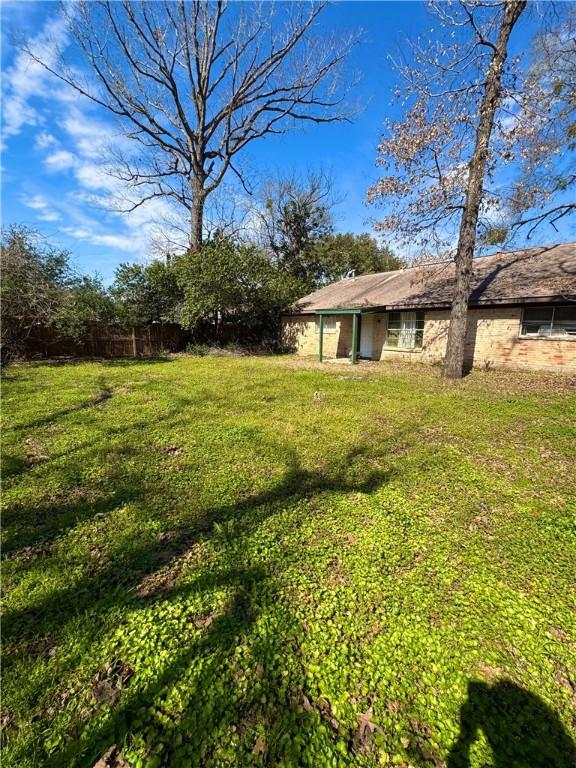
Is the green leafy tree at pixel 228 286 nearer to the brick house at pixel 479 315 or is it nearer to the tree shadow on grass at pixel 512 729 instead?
the brick house at pixel 479 315

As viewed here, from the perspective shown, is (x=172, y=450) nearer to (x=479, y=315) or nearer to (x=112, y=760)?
(x=112, y=760)

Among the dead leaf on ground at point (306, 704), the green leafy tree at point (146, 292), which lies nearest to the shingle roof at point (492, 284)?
the green leafy tree at point (146, 292)

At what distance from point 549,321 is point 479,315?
1.96 metres

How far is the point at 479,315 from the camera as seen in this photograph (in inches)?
458

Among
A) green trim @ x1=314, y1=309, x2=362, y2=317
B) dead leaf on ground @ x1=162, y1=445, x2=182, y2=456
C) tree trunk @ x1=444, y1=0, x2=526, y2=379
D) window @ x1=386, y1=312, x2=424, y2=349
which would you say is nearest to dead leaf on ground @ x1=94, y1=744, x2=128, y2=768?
dead leaf on ground @ x1=162, y1=445, x2=182, y2=456

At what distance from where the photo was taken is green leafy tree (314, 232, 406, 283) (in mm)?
26938

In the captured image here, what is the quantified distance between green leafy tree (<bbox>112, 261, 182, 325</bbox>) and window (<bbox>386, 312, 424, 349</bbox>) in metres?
9.94

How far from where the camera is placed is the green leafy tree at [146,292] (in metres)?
15.0

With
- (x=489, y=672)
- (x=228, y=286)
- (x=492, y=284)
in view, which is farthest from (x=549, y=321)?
(x=228, y=286)

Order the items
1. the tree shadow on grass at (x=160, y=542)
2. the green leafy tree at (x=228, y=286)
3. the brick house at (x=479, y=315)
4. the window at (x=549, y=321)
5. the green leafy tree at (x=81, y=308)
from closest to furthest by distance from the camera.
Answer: the tree shadow on grass at (x=160, y=542) < the window at (x=549, y=321) < the brick house at (x=479, y=315) < the green leafy tree at (x=81, y=308) < the green leafy tree at (x=228, y=286)

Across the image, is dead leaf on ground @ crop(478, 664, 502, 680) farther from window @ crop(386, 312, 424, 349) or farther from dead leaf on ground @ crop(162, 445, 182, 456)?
window @ crop(386, 312, 424, 349)

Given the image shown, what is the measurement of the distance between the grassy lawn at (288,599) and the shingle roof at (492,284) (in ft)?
23.4

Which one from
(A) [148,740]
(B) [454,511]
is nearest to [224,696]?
(A) [148,740]

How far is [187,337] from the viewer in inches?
696
